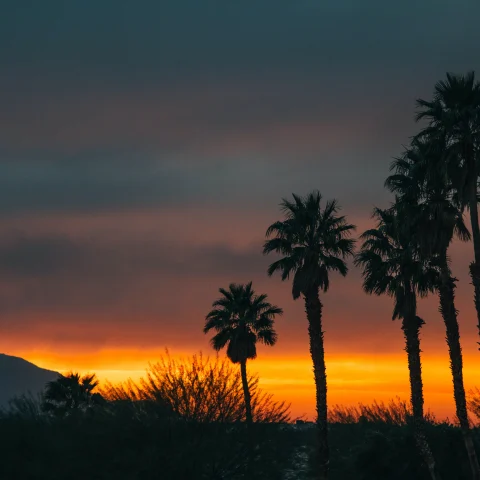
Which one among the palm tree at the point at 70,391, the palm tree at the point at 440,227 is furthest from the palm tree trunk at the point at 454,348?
the palm tree at the point at 70,391

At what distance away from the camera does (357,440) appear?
196ft

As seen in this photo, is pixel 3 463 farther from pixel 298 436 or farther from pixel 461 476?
pixel 298 436

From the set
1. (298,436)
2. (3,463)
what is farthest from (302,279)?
(298,436)

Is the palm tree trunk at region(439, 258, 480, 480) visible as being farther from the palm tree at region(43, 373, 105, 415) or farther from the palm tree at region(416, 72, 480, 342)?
the palm tree at region(43, 373, 105, 415)

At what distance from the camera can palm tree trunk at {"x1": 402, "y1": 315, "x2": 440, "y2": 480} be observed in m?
51.1

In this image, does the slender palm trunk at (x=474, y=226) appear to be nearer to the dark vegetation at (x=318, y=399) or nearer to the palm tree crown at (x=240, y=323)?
the dark vegetation at (x=318, y=399)

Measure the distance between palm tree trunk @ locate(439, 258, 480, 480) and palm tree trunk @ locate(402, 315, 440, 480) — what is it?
200 inches

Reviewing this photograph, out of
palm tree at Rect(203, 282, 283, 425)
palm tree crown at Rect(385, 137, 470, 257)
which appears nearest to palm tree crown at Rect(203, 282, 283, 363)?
palm tree at Rect(203, 282, 283, 425)

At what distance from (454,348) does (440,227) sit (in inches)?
241

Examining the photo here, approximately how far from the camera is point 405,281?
173 feet

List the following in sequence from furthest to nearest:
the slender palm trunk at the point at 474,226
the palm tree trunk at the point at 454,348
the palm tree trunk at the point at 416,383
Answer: the palm tree trunk at the point at 416,383 < the palm tree trunk at the point at 454,348 < the slender palm trunk at the point at 474,226

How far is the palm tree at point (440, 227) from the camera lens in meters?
44.3

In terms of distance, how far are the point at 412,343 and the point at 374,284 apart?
4.15 m

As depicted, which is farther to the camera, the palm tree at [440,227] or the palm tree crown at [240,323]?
the palm tree crown at [240,323]
